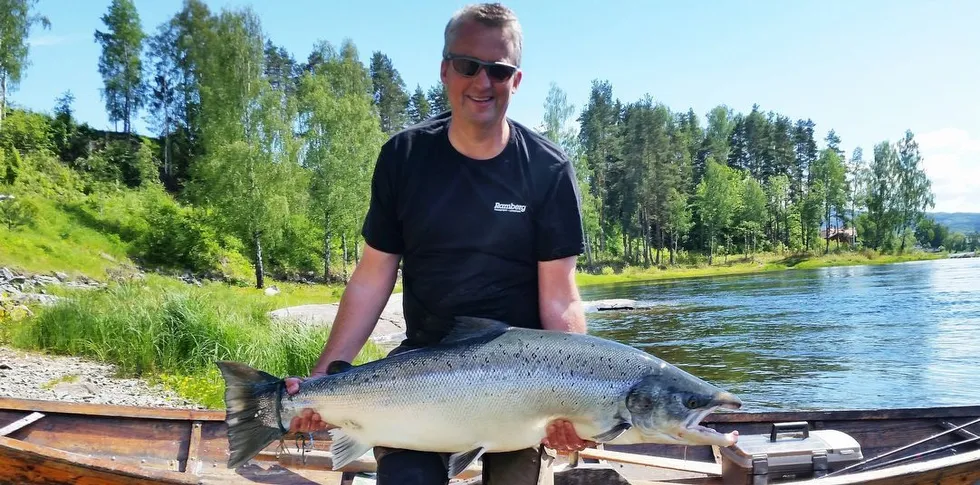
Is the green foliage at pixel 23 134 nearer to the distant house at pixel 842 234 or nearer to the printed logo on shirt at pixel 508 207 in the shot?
the printed logo on shirt at pixel 508 207

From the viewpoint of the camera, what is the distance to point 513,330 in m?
3.03

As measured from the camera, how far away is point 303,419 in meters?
3.08

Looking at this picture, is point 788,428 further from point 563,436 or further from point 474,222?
point 474,222

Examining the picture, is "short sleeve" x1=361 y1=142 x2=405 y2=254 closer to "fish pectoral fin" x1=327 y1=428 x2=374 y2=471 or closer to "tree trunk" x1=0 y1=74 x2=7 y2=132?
"fish pectoral fin" x1=327 y1=428 x2=374 y2=471

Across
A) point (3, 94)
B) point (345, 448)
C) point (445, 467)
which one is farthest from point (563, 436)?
point (3, 94)

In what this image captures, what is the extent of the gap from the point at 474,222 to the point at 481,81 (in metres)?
0.66

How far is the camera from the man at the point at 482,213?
3176 mm

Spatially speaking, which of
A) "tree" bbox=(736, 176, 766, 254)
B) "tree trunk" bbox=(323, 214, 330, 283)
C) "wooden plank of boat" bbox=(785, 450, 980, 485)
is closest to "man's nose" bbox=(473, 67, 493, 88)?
"wooden plank of boat" bbox=(785, 450, 980, 485)

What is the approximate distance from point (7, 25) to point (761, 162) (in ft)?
258

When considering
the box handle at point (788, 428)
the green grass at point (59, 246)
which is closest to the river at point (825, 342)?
the box handle at point (788, 428)

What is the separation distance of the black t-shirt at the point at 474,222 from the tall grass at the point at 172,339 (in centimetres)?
797

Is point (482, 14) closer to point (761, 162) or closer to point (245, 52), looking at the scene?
point (245, 52)

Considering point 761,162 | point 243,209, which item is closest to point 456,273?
point 243,209

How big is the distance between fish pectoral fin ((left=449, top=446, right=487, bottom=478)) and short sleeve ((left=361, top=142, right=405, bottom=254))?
3.77 feet
